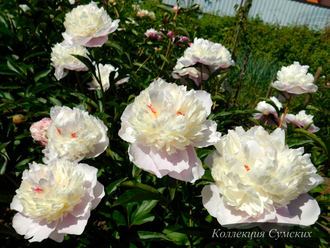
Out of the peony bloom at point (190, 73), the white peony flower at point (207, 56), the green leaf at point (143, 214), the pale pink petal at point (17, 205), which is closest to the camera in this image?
the pale pink petal at point (17, 205)

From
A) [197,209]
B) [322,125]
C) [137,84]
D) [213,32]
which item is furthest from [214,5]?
[197,209]

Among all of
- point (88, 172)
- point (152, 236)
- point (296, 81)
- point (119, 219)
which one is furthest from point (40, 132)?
point (296, 81)

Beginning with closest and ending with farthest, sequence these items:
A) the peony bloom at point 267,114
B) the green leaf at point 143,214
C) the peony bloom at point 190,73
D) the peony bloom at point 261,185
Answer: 1. the peony bloom at point 261,185
2. the green leaf at point 143,214
3. the peony bloom at point 190,73
4. the peony bloom at point 267,114

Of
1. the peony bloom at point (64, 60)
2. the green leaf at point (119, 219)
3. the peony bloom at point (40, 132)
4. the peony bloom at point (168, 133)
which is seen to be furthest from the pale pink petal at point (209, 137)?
the peony bloom at point (64, 60)

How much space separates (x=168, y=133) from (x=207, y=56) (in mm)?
808

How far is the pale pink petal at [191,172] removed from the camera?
1.92 feet

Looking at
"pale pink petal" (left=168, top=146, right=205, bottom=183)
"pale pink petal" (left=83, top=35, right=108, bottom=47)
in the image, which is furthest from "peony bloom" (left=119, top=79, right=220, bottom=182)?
"pale pink petal" (left=83, top=35, right=108, bottom=47)

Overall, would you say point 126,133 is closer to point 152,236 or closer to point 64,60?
point 152,236

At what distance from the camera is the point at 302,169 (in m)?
0.55

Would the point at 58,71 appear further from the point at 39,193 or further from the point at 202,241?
the point at 202,241

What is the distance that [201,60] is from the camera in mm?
1233

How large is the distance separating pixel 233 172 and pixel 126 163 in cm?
54

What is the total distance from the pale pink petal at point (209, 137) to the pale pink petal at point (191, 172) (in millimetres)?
33

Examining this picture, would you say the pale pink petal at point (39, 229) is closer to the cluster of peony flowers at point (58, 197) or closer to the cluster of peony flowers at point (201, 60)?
the cluster of peony flowers at point (58, 197)
